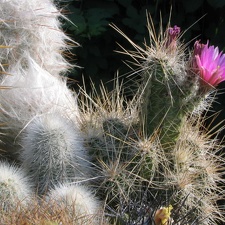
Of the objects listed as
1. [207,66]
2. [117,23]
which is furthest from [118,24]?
[207,66]

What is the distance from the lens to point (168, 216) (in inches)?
53.3

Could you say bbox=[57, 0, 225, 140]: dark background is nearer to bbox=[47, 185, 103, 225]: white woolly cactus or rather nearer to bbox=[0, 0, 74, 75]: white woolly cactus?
bbox=[0, 0, 74, 75]: white woolly cactus

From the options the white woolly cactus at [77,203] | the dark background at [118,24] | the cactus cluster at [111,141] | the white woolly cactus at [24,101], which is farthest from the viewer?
the dark background at [118,24]

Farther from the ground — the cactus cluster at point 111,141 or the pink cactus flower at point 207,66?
the pink cactus flower at point 207,66

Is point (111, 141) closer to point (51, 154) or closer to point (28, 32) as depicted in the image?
Answer: point (51, 154)

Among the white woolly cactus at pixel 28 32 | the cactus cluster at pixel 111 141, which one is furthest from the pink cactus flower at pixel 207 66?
the white woolly cactus at pixel 28 32

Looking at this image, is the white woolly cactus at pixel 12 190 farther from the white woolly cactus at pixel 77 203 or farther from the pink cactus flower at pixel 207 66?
the pink cactus flower at pixel 207 66

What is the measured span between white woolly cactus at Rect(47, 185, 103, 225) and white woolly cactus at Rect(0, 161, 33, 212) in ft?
0.20

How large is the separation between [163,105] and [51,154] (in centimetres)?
35

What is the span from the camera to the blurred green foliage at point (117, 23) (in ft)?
8.65

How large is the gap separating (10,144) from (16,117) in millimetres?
96

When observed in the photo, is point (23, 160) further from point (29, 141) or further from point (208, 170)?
point (208, 170)

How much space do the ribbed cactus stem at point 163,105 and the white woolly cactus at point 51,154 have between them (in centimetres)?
23

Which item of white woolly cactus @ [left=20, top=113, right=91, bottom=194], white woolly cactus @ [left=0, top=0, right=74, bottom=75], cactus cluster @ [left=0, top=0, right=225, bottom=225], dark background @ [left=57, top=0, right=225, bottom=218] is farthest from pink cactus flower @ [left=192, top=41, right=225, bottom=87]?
dark background @ [left=57, top=0, right=225, bottom=218]
